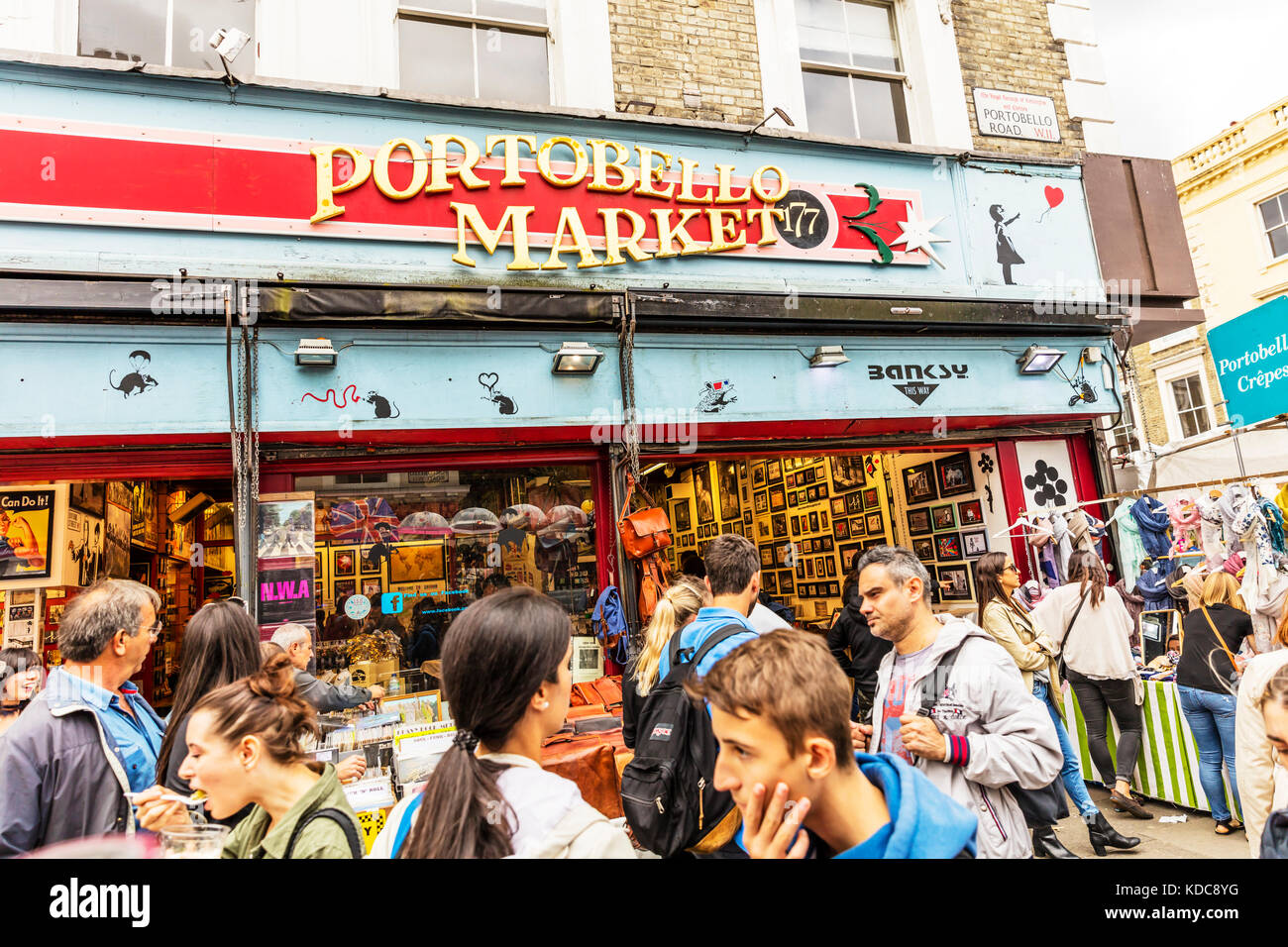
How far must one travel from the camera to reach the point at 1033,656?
4945mm

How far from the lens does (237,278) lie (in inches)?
217

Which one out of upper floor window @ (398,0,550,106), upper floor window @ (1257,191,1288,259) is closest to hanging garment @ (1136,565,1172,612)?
upper floor window @ (398,0,550,106)

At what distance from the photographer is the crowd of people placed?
1.48 meters

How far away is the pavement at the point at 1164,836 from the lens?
473 centimetres

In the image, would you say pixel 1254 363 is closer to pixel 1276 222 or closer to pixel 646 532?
pixel 646 532

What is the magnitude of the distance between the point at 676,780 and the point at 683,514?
7602 millimetres

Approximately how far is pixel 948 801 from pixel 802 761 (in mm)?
328

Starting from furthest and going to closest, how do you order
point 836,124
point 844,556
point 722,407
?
point 844,556 < point 836,124 < point 722,407

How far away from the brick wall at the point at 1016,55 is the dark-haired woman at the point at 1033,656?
18.2 feet

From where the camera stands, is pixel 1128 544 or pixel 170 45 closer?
pixel 170 45

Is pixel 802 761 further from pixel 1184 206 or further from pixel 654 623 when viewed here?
pixel 1184 206

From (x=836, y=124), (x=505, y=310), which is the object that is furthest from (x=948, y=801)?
(x=836, y=124)

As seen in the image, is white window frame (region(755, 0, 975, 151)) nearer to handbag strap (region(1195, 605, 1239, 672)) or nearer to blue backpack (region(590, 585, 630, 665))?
blue backpack (region(590, 585, 630, 665))

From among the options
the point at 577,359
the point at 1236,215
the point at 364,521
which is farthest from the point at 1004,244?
the point at 1236,215
